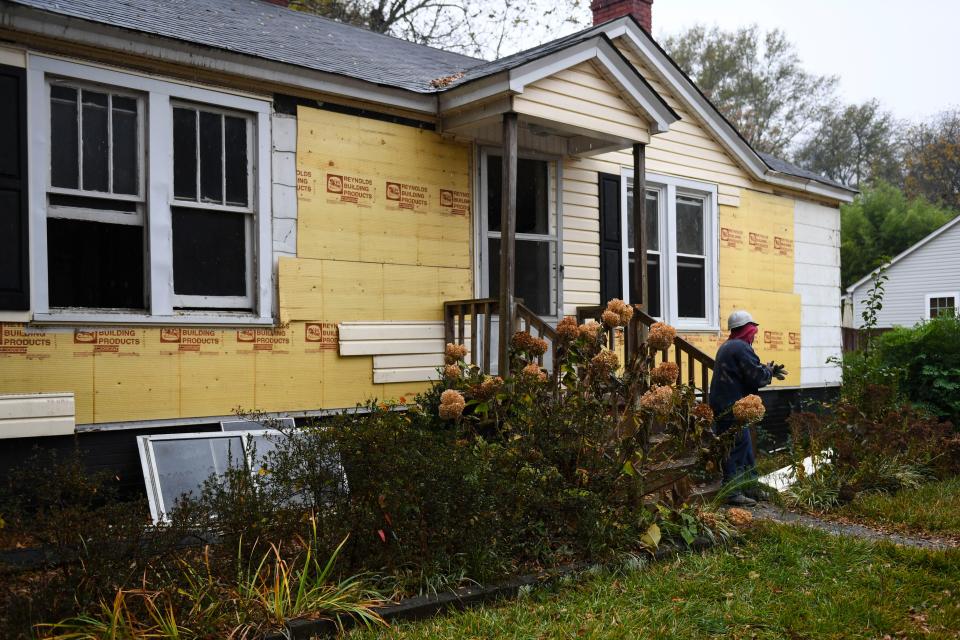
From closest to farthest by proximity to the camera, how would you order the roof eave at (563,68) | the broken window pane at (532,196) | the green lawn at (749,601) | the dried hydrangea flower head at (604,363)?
the green lawn at (749,601) < the dried hydrangea flower head at (604,363) < the roof eave at (563,68) < the broken window pane at (532,196)

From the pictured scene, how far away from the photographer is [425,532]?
4.69 meters

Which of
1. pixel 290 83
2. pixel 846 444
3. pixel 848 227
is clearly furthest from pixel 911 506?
pixel 848 227

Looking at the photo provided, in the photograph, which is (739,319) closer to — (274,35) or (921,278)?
(274,35)

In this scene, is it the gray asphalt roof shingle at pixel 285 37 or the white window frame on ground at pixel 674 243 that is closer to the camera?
the gray asphalt roof shingle at pixel 285 37

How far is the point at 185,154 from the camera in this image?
662 cm

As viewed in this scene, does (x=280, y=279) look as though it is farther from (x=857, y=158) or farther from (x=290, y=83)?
(x=857, y=158)

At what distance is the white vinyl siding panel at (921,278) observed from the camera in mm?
29062

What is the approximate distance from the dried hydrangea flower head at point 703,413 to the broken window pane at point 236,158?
4058mm

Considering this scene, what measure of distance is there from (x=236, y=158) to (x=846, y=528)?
5816 millimetres

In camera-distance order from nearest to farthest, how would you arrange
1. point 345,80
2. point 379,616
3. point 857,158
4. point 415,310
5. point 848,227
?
point 379,616, point 345,80, point 415,310, point 848,227, point 857,158

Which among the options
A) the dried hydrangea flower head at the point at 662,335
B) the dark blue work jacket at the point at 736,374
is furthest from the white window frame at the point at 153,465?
the dark blue work jacket at the point at 736,374

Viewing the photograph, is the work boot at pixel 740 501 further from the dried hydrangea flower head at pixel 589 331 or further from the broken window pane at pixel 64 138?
the broken window pane at pixel 64 138

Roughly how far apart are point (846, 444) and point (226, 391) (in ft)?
18.3

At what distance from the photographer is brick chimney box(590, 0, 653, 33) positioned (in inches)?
452
